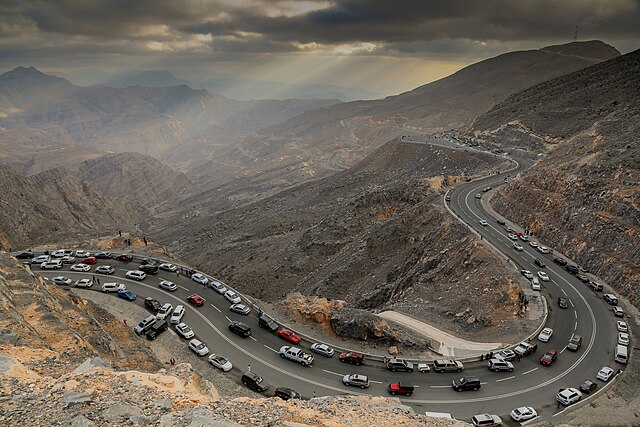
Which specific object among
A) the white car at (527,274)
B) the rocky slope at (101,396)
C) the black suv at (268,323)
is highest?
the rocky slope at (101,396)

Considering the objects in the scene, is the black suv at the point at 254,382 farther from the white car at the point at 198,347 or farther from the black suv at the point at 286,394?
the white car at the point at 198,347

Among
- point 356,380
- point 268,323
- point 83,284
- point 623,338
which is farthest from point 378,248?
point 83,284

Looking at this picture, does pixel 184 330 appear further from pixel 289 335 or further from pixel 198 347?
pixel 289 335

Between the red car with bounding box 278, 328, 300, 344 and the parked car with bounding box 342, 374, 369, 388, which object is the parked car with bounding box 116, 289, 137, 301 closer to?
the red car with bounding box 278, 328, 300, 344

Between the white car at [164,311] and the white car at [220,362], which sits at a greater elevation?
the white car at [164,311]

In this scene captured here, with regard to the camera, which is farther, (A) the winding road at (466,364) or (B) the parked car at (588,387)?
(B) the parked car at (588,387)

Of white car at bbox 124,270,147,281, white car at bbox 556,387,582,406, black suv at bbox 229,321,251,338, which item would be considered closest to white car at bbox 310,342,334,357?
→ black suv at bbox 229,321,251,338

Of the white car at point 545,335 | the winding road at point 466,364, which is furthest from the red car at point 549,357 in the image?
the white car at point 545,335
